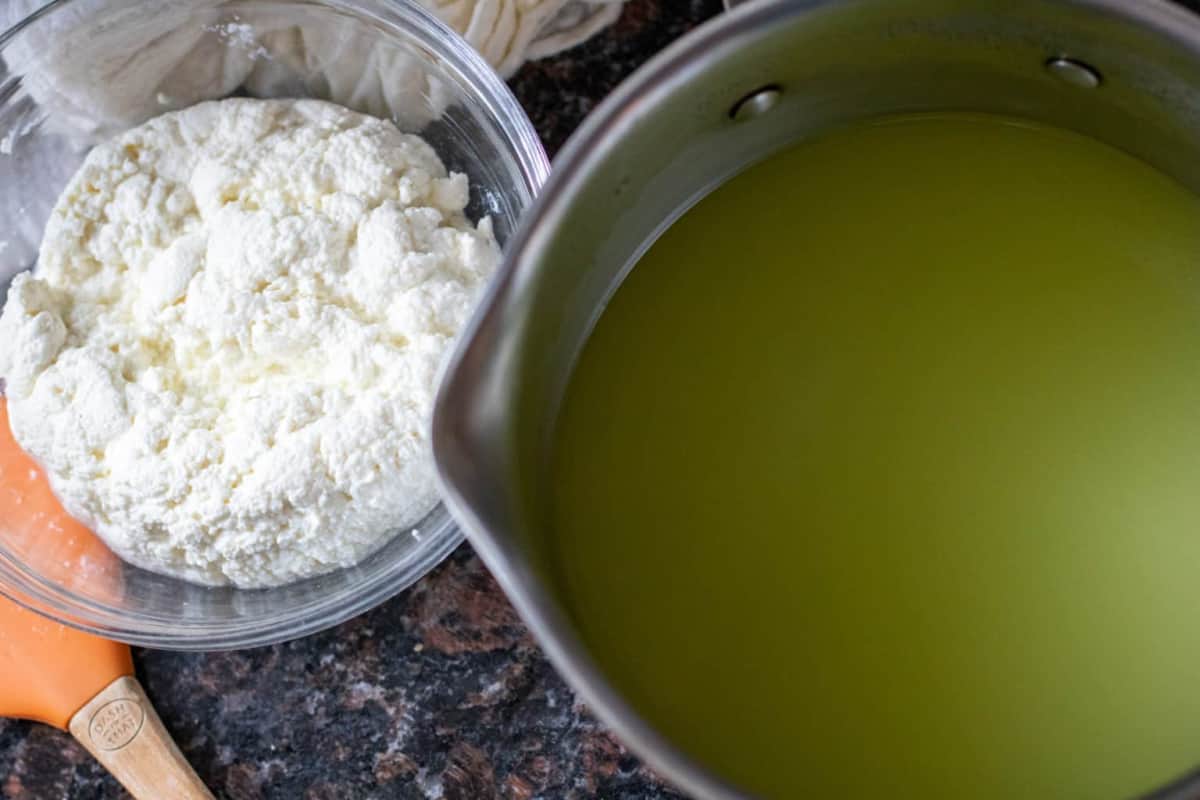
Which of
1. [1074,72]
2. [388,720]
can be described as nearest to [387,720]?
[388,720]

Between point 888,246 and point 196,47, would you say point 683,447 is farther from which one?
point 196,47

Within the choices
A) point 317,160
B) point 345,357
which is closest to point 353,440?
point 345,357

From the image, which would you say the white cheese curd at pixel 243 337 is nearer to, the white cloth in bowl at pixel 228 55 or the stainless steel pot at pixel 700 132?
the white cloth in bowl at pixel 228 55

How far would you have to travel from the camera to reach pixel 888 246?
844 millimetres

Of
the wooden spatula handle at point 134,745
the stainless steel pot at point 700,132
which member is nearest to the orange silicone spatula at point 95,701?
the wooden spatula handle at point 134,745

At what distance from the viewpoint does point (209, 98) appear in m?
1.08

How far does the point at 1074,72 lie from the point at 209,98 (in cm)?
69

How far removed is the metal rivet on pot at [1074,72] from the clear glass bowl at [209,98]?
0.39 meters

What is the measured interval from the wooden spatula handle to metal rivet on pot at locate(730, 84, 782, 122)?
0.67 meters

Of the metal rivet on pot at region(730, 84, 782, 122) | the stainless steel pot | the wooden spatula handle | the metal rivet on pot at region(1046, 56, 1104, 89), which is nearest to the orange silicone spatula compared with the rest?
the wooden spatula handle

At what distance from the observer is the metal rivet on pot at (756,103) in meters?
0.78

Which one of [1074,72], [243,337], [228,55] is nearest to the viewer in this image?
[1074,72]

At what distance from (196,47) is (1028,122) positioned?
26.2 inches

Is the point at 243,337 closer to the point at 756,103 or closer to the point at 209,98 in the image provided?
the point at 209,98
